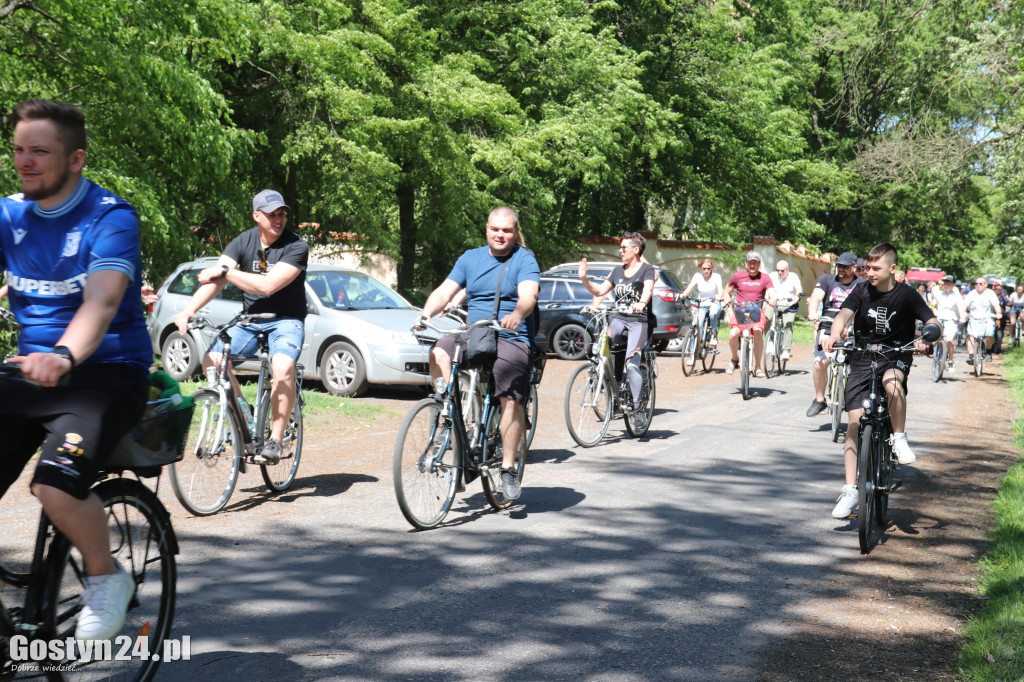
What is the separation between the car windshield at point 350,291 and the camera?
13.3m

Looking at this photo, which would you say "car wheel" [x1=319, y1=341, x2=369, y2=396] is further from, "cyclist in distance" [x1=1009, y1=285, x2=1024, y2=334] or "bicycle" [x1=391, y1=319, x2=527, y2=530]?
"cyclist in distance" [x1=1009, y1=285, x2=1024, y2=334]

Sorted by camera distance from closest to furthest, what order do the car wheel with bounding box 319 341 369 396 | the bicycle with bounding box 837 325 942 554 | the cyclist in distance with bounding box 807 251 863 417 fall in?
the bicycle with bounding box 837 325 942 554, the cyclist in distance with bounding box 807 251 863 417, the car wheel with bounding box 319 341 369 396

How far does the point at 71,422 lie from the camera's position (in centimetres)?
315

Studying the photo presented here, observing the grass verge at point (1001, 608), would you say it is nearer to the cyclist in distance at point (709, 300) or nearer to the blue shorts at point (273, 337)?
the blue shorts at point (273, 337)

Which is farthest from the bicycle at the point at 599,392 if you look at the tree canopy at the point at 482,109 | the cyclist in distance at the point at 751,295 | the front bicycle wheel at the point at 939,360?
the front bicycle wheel at the point at 939,360

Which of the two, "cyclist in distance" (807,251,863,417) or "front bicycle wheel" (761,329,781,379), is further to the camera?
"front bicycle wheel" (761,329,781,379)

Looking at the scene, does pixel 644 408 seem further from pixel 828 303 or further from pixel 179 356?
pixel 179 356

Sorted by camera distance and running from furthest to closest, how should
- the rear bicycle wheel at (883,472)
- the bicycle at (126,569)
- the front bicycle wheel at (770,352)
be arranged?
the front bicycle wheel at (770,352)
the rear bicycle wheel at (883,472)
the bicycle at (126,569)

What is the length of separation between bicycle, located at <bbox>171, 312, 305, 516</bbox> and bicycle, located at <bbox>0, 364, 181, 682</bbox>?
2.65 m

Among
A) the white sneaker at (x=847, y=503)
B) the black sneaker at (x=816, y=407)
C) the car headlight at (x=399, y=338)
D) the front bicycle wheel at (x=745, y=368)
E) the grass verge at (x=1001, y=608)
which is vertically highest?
the car headlight at (x=399, y=338)

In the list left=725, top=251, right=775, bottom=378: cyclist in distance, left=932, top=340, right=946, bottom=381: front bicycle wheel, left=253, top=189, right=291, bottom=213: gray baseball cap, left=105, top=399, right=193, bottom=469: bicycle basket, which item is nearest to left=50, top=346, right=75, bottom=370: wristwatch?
left=105, top=399, right=193, bottom=469: bicycle basket

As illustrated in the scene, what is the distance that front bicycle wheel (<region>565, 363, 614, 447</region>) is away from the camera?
384 inches

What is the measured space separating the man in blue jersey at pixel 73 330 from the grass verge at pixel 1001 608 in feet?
11.1

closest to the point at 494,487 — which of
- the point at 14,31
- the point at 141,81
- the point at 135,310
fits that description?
the point at 135,310
